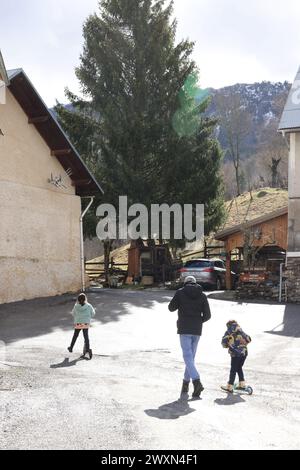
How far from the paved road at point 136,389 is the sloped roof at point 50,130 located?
7485mm

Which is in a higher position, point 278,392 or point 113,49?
point 113,49

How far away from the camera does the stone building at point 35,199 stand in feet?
62.7

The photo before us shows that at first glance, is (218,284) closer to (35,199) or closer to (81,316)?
(35,199)

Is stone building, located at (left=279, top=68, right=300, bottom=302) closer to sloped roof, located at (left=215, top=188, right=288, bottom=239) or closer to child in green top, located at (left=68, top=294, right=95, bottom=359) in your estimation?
child in green top, located at (left=68, top=294, right=95, bottom=359)

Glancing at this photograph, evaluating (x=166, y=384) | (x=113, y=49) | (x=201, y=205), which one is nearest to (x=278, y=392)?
(x=166, y=384)

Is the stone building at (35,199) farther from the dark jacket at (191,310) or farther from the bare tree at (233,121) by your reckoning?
the bare tree at (233,121)

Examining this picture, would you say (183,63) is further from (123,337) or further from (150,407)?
(150,407)

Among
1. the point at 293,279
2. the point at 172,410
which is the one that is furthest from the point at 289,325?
the point at 172,410

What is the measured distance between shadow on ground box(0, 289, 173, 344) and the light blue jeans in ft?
18.5

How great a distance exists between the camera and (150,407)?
7.27 m

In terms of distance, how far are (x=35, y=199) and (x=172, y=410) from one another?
1449cm

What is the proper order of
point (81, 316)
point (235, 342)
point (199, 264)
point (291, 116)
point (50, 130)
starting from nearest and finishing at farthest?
point (235, 342) → point (81, 316) → point (50, 130) → point (291, 116) → point (199, 264)

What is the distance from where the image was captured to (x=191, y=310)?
28.0 ft
